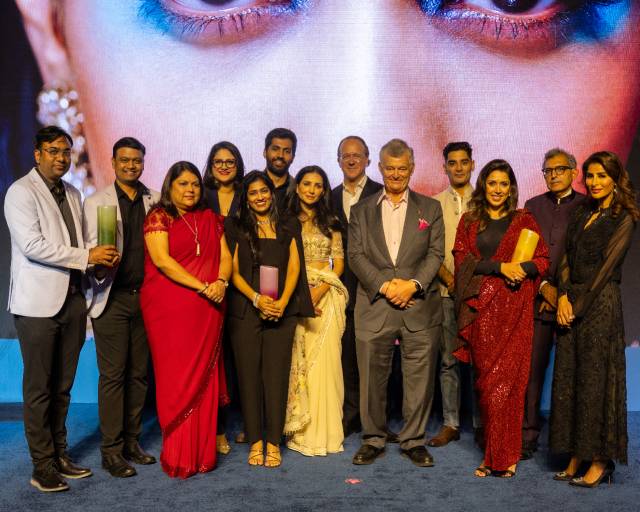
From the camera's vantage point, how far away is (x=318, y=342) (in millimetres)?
4102

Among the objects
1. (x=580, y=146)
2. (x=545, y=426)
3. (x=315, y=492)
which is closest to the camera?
(x=315, y=492)

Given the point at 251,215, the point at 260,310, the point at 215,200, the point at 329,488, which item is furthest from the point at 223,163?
the point at 329,488

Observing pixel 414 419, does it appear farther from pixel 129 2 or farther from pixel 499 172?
pixel 129 2

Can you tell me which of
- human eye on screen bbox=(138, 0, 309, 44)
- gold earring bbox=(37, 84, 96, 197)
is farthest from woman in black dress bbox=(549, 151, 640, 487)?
gold earring bbox=(37, 84, 96, 197)

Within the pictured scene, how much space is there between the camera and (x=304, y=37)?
5129 millimetres

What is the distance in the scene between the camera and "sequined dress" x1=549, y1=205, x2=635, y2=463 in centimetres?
351

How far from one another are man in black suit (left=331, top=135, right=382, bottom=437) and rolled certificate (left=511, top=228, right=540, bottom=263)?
3.27 feet

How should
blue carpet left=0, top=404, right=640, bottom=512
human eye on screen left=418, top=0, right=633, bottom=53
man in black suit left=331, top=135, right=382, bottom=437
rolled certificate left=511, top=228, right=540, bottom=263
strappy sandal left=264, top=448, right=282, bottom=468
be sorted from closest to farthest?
blue carpet left=0, top=404, right=640, bottom=512
rolled certificate left=511, top=228, right=540, bottom=263
strappy sandal left=264, top=448, right=282, bottom=468
man in black suit left=331, top=135, right=382, bottom=437
human eye on screen left=418, top=0, right=633, bottom=53

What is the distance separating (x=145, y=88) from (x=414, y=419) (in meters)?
2.71

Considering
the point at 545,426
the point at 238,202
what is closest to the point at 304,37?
the point at 238,202

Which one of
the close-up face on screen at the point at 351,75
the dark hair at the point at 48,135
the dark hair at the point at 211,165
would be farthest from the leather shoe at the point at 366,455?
the dark hair at the point at 48,135

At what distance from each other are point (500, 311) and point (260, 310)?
3.65ft

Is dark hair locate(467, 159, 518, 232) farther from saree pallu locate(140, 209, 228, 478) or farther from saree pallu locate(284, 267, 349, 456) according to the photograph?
saree pallu locate(140, 209, 228, 478)

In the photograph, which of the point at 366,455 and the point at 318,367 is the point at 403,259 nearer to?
the point at 318,367
